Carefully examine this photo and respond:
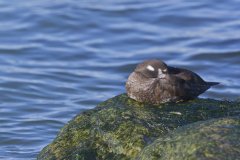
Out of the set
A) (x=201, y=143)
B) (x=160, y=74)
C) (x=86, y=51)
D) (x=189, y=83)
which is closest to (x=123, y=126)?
(x=201, y=143)

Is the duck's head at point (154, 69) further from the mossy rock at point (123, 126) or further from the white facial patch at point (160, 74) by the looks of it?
the mossy rock at point (123, 126)

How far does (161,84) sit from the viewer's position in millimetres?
8664

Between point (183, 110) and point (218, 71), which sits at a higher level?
point (218, 71)

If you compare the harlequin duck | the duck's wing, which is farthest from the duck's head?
the duck's wing

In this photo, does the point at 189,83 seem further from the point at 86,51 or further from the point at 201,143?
the point at 86,51

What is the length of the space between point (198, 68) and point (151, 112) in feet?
23.1

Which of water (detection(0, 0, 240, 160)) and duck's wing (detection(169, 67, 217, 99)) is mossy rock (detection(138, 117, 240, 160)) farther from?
water (detection(0, 0, 240, 160))

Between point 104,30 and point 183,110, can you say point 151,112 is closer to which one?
point 183,110

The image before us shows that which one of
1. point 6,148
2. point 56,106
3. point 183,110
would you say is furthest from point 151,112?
point 56,106

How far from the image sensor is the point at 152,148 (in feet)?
21.9

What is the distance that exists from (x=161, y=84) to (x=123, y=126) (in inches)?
52.1

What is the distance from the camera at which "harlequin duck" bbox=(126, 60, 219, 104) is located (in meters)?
8.49

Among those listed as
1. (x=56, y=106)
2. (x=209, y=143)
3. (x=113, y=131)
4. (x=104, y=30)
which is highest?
(x=104, y=30)

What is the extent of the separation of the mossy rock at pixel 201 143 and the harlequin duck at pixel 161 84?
157 cm
